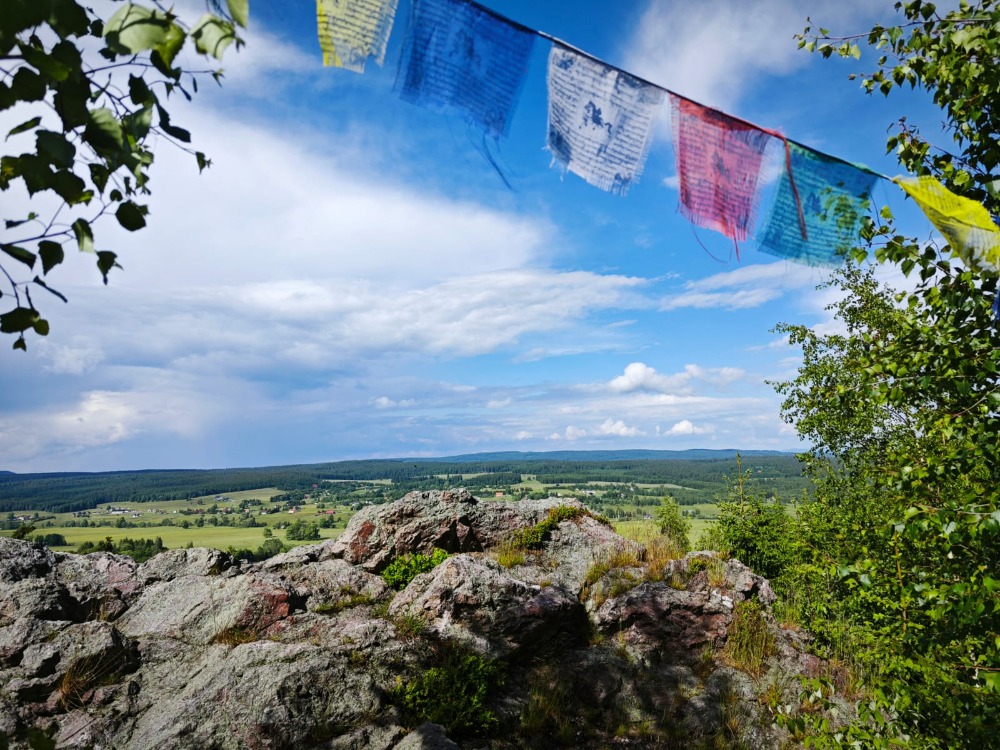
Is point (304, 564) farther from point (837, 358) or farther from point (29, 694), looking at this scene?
point (837, 358)

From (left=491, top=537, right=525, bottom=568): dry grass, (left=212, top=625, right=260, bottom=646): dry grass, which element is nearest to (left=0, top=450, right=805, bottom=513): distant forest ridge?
(left=491, top=537, right=525, bottom=568): dry grass

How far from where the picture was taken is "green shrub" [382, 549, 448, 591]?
10.3 metres

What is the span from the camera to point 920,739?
3365 millimetres

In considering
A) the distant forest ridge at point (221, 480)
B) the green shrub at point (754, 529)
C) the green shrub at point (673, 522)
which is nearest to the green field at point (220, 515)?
the distant forest ridge at point (221, 480)

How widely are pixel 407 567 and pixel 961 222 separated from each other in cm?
980

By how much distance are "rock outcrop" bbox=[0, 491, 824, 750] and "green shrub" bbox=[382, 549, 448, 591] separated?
416 millimetres

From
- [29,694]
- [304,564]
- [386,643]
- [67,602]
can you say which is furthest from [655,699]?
[67,602]

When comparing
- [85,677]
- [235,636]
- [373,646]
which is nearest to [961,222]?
[373,646]

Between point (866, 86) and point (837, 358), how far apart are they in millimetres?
12150

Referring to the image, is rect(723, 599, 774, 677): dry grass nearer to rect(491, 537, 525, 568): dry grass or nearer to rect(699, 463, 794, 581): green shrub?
rect(491, 537, 525, 568): dry grass

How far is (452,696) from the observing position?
7.01m

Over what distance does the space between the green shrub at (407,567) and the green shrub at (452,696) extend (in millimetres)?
2789

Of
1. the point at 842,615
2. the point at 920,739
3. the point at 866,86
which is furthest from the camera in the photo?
the point at 842,615

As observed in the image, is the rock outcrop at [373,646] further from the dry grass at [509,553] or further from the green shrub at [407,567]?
the green shrub at [407,567]
